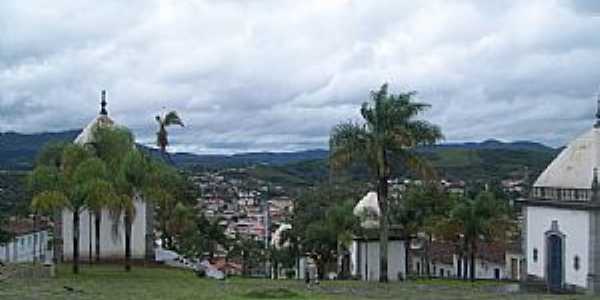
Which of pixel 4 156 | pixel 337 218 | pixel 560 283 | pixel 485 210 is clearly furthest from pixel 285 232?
pixel 4 156

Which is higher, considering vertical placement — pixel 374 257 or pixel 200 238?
pixel 200 238

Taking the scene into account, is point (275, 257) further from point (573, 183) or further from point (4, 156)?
point (4, 156)

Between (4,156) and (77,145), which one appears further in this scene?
(4,156)

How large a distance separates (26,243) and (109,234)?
92.1 ft

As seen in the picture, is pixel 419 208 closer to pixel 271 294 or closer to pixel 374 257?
pixel 374 257

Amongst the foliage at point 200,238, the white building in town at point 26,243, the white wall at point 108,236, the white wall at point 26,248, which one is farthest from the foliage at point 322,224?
the white building in town at point 26,243

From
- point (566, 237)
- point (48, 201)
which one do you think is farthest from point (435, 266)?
point (48, 201)

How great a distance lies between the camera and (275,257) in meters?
58.8

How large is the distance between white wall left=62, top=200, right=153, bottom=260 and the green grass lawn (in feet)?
16.1

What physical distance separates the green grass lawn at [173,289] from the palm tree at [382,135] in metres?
4.98

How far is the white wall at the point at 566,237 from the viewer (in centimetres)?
3800

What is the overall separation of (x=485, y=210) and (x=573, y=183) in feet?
27.7

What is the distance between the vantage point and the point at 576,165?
39.6 metres

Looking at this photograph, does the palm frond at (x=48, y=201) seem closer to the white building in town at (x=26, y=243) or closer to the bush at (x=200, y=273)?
the bush at (x=200, y=273)
